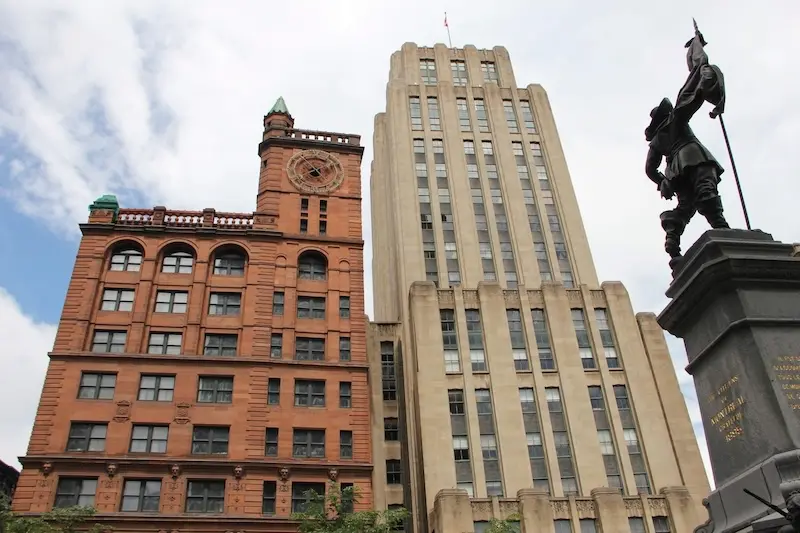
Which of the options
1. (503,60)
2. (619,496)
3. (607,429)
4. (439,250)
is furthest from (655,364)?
(503,60)

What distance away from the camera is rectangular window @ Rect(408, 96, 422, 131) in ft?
258

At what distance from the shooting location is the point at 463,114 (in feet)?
265

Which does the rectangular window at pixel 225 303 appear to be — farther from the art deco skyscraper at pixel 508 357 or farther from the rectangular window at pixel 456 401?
the rectangular window at pixel 456 401

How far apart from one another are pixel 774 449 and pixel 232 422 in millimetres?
37586

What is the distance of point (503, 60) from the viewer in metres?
89.3

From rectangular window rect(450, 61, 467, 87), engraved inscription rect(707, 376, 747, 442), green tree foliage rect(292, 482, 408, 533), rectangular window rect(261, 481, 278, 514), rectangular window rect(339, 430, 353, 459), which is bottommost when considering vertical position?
engraved inscription rect(707, 376, 747, 442)

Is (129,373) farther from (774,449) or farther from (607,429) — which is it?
(774,449)

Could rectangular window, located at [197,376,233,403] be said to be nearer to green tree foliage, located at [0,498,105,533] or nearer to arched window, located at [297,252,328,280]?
green tree foliage, located at [0,498,105,533]

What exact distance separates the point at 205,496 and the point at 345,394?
10940 mm

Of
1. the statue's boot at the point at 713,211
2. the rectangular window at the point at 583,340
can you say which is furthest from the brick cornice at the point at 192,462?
the statue's boot at the point at 713,211

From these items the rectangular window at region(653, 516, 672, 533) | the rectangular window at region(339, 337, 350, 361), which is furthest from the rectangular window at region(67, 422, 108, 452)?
the rectangular window at region(653, 516, 672, 533)

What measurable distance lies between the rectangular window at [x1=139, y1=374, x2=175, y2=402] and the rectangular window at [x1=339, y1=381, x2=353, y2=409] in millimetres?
11054

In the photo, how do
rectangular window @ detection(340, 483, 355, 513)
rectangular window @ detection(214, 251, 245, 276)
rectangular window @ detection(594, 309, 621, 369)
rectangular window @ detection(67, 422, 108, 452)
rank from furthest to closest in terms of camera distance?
rectangular window @ detection(594, 309, 621, 369), rectangular window @ detection(214, 251, 245, 276), rectangular window @ detection(67, 422, 108, 452), rectangular window @ detection(340, 483, 355, 513)

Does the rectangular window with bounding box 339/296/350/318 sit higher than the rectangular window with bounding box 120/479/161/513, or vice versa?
the rectangular window with bounding box 339/296/350/318
